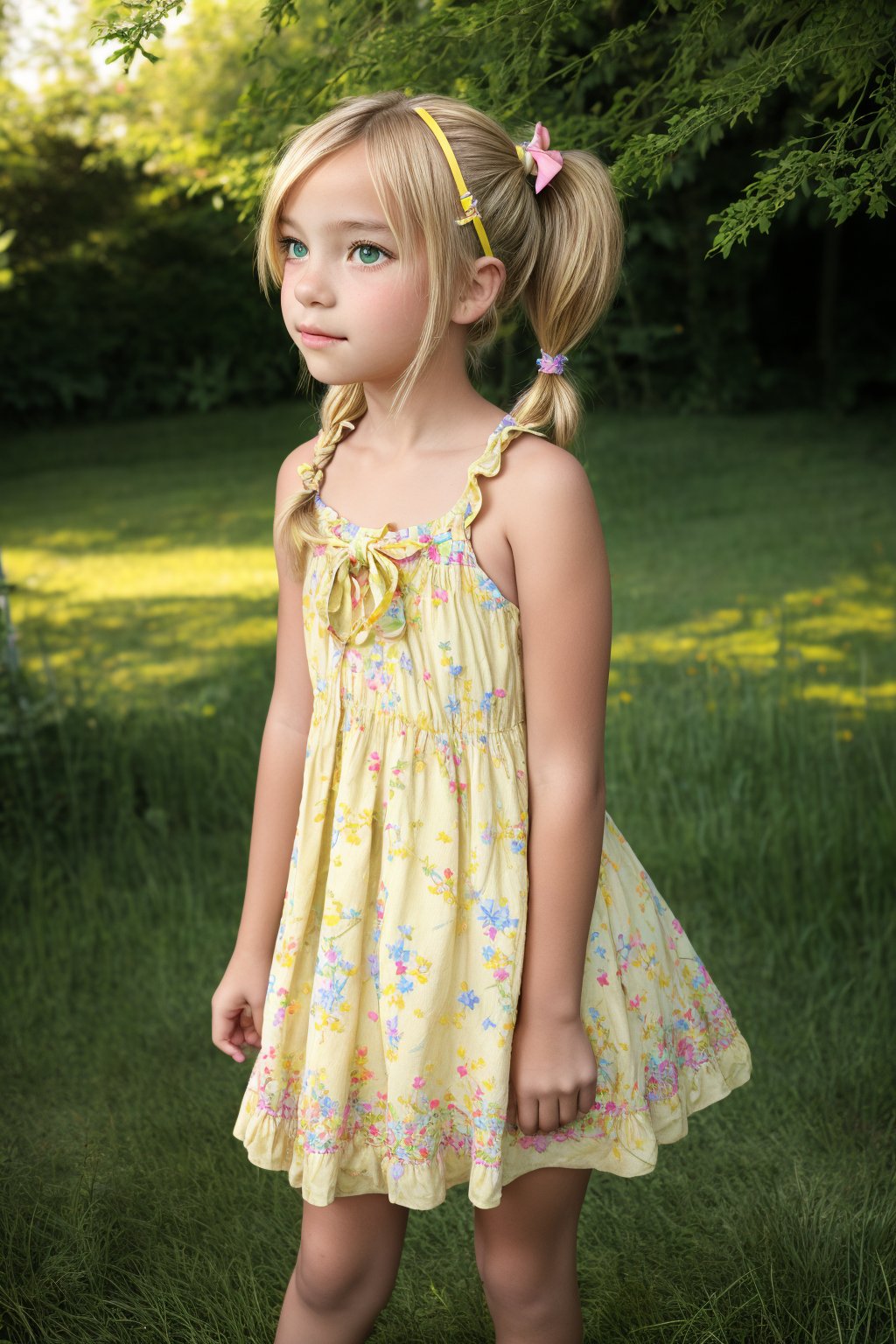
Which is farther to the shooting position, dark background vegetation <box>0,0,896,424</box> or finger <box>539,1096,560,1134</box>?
dark background vegetation <box>0,0,896,424</box>

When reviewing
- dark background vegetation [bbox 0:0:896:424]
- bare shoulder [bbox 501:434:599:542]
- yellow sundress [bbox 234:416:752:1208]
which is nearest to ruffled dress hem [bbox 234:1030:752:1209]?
yellow sundress [bbox 234:416:752:1208]

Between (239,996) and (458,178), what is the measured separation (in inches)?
39.6

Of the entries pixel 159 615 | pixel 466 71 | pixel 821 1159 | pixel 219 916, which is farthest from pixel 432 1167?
pixel 159 615

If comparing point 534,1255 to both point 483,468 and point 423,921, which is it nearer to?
point 423,921

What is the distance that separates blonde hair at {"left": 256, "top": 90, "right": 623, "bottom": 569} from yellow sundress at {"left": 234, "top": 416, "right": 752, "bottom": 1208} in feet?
0.31

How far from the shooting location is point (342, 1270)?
1598 mm

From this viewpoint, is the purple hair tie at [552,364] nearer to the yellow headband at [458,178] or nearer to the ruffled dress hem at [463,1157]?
the yellow headband at [458,178]

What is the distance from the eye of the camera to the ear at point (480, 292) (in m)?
1.51

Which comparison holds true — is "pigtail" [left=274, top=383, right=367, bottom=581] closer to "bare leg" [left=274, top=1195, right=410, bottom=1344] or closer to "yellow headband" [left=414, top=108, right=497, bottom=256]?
"yellow headband" [left=414, top=108, right=497, bottom=256]

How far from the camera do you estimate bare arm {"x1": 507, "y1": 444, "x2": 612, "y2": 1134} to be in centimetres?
145

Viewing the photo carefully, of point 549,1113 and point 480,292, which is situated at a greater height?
point 480,292

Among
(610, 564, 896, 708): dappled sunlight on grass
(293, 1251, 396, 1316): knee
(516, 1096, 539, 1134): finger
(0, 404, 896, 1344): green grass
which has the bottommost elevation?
(610, 564, 896, 708): dappled sunlight on grass

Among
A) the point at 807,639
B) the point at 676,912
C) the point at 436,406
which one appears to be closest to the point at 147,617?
the point at 807,639

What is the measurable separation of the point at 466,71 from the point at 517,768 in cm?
131
